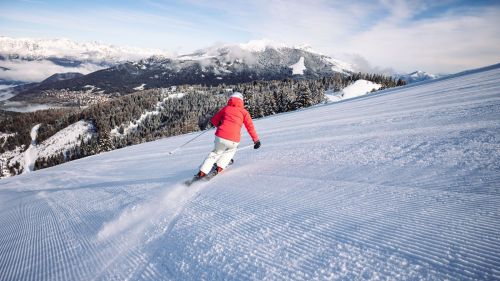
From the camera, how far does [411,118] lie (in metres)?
8.78

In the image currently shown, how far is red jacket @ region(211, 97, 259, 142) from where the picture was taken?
7.05m

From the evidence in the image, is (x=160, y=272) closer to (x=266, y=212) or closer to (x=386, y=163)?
(x=266, y=212)

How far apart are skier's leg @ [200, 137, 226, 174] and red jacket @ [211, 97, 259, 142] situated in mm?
219

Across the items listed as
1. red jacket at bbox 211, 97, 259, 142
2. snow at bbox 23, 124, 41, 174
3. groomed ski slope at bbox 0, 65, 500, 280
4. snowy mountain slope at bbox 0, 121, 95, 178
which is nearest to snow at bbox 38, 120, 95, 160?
snowy mountain slope at bbox 0, 121, 95, 178

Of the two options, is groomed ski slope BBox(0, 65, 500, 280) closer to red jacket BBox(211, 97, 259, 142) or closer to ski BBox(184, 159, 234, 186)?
ski BBox(184, 159, 234, 186)

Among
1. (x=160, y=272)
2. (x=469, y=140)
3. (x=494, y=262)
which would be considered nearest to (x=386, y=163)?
(x=469, y=140)

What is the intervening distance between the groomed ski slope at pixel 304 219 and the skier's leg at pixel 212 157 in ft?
1.16

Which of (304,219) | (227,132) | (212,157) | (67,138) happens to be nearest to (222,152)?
(212,157)

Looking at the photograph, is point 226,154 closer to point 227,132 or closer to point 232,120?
point 227,132

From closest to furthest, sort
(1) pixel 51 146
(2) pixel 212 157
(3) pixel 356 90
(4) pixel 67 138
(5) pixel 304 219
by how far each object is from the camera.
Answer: (5) pixel 304 219 → (2) pixel 212 157 → (3) pixel 356 90 → (1) pixel 51 146 → (4) pixel 67 138

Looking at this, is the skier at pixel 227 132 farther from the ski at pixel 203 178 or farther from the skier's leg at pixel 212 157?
the ski at pixel 203 178

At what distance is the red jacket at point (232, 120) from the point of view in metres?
7.05

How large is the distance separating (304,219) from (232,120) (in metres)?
3.81

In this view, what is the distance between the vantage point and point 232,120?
7.09 m
